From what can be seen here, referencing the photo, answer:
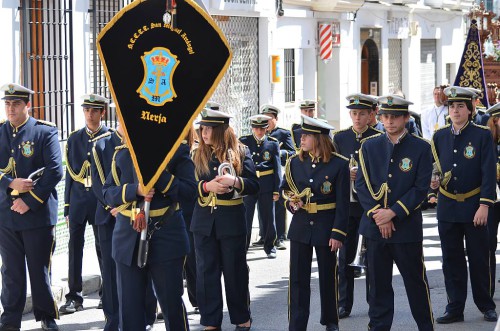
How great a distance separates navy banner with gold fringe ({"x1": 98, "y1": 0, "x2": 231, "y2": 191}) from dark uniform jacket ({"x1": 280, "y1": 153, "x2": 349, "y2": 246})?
1.94m

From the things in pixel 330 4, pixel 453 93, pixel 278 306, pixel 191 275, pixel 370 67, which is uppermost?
pixel 330 4

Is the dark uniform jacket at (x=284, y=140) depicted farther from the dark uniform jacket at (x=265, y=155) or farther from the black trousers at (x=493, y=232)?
the black trousers at (x=493, y=232)

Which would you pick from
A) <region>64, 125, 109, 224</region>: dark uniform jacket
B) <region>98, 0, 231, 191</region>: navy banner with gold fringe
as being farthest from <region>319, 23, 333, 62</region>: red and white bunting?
<region>98, 0, 231, 191</region>: navy banner with gold fringe

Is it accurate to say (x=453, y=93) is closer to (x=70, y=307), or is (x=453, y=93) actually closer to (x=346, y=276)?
(x=346, y=276)

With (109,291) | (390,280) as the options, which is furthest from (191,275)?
(390,280)

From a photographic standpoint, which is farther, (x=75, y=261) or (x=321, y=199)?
(x=75, y=261)

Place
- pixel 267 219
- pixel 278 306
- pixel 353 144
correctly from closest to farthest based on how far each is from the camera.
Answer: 1. pixel 353 144
2. pixel 278 306
3. pixel 267 219

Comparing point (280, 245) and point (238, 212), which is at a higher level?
point (238, 212)

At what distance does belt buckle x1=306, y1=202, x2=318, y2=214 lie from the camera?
9070 mm

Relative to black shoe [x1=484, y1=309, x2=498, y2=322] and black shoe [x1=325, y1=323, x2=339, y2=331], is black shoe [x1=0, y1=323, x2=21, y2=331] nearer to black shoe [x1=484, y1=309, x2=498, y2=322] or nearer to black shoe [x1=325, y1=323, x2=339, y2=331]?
black shoe [x1=325, y1=323, x2=339, y2=331]

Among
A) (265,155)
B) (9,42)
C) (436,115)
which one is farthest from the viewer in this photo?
(436,115)

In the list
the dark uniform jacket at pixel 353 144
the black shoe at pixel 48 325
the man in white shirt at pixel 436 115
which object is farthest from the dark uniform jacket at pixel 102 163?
the man in white shirt at pixel 436 115

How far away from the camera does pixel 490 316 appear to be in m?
9.93

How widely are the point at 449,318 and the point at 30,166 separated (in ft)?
12.8
